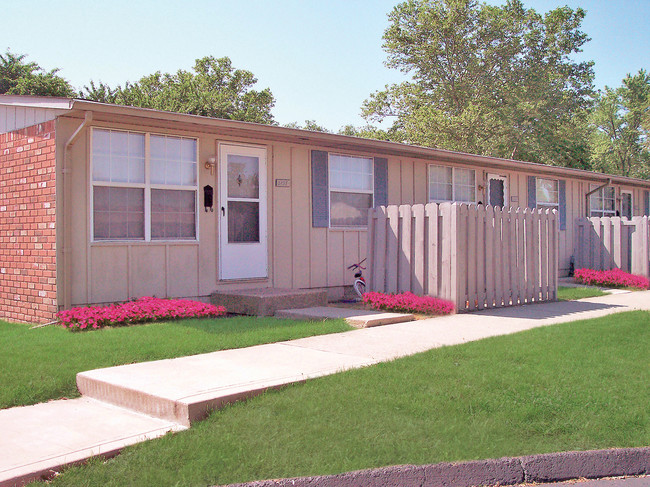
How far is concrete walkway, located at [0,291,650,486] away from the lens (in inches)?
162

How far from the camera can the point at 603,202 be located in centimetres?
1927

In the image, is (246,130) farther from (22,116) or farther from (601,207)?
(601,207)

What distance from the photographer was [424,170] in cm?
1381

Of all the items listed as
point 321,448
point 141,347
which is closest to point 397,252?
point 141,347

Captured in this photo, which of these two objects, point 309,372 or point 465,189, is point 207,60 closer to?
point 465,189

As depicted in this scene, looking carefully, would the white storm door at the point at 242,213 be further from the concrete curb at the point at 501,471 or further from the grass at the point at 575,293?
the concrete curb at the point at 501,471

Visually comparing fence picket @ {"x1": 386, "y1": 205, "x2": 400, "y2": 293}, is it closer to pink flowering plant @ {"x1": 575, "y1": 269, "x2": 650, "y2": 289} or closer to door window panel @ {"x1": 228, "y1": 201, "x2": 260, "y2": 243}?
door window panel @ {"x1": 228, "y1": 201, "x2": 260, "y2": 243}

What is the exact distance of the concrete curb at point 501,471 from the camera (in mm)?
3633

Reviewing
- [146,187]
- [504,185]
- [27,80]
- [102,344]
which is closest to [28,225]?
[146,187]

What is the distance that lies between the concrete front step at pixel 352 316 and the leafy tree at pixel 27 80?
25289 mm

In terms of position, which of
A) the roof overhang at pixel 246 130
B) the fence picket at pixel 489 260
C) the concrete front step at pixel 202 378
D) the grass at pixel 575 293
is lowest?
the concrete front step at pixel 202 378

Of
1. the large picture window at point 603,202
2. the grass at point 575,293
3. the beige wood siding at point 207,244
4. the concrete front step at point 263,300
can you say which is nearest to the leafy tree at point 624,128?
the large picture window at point 603,202

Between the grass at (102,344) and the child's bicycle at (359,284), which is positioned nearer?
the grass at (102,344)

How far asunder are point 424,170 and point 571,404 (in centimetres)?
945
